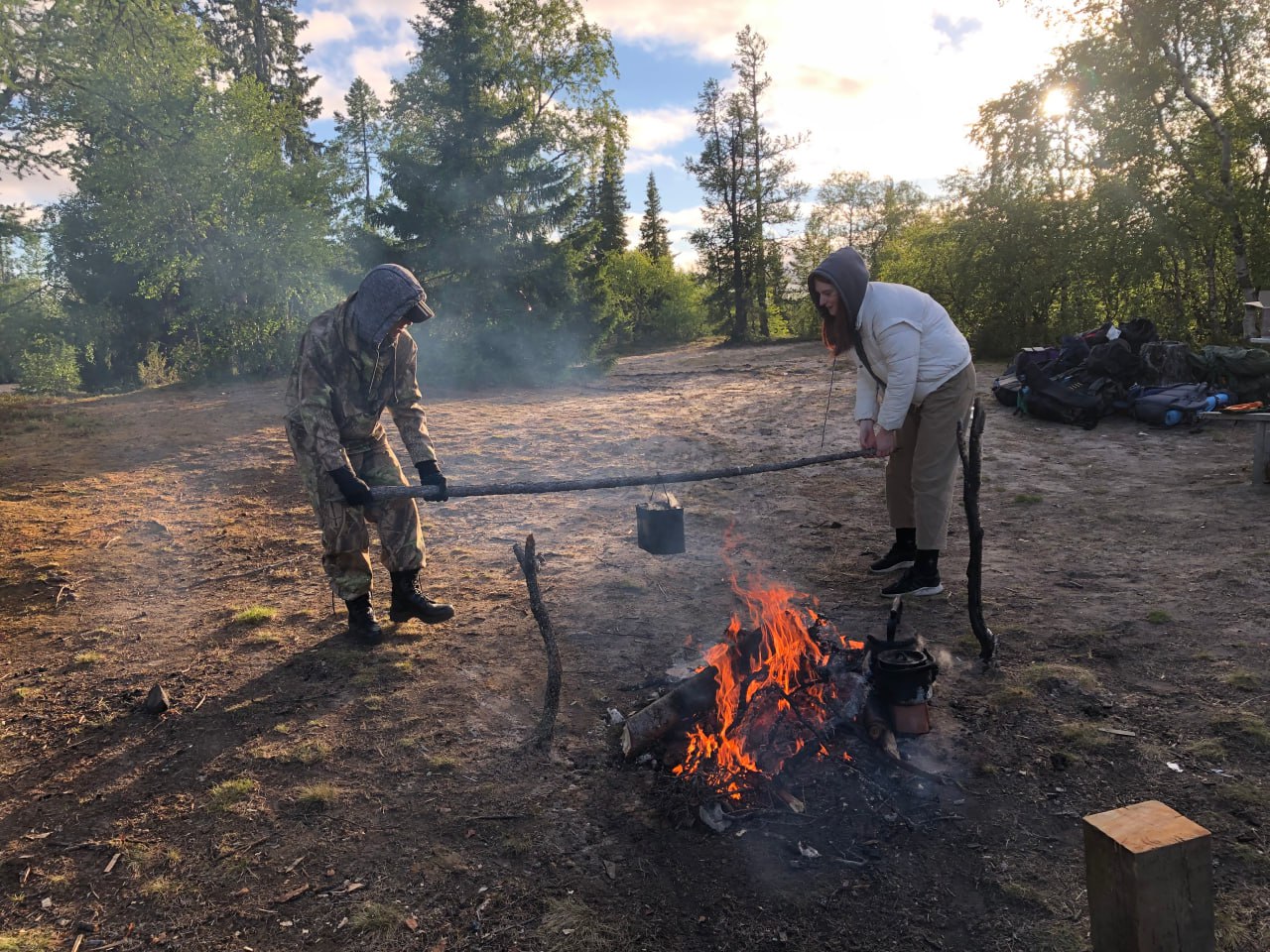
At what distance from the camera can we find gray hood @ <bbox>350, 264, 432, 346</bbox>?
3871 mm

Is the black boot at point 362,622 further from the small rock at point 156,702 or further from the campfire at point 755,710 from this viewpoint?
the campfire at point 755,710

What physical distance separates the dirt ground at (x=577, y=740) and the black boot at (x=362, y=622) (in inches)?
3.8

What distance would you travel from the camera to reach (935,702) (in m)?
3.43

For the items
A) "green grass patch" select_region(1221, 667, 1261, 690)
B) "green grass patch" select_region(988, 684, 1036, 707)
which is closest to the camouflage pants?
"green grass patch" select_region(988, 684, 1036, 707)

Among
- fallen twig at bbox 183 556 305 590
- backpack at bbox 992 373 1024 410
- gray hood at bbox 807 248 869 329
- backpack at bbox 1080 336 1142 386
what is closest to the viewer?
gray hood at bbox 807 248 869 329

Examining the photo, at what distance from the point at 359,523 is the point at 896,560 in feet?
11.6

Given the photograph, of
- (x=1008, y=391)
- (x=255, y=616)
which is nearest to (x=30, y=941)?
(x=255, y=616)

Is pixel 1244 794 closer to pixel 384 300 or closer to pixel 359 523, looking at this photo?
pixel 359 523

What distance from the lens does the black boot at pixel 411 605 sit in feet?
14.6

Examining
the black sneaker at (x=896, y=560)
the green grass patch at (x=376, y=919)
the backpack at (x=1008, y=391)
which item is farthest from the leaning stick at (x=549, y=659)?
the backpack at (x=1008, y=391)

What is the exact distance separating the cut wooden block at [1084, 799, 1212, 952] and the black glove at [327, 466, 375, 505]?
3.32m

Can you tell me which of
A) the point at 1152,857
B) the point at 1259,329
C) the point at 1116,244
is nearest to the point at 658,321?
the point at 1116,244

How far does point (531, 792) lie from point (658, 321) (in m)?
36.9

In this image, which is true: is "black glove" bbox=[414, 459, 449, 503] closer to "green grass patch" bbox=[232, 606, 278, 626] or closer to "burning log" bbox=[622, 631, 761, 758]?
"green grass patch" bbox=[232, 606, 278, 626]
